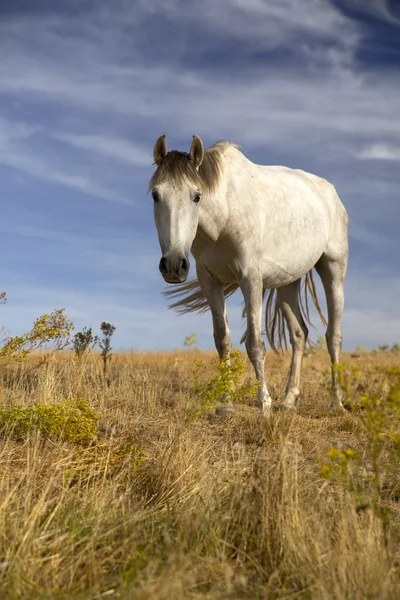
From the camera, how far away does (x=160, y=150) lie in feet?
20.0

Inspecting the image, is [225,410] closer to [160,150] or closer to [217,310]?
[217,310]

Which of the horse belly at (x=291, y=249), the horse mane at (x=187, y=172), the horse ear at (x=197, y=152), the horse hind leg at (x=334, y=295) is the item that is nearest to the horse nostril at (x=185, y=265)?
the horse mane at (x=187, y=172)

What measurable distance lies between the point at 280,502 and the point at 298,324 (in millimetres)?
5956

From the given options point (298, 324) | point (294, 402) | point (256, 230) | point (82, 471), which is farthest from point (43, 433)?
point (298, 324)

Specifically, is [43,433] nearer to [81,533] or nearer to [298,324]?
[81,533]

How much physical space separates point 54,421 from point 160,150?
9.67 feet

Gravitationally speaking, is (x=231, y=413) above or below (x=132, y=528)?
above

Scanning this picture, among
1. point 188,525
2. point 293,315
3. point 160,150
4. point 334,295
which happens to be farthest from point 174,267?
point 334,295

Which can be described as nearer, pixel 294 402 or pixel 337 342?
pixel 294 402

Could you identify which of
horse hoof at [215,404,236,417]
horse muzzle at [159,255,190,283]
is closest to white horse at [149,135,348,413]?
horse muzzle at [159,255,190,283]

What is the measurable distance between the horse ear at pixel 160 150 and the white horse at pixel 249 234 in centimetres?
1

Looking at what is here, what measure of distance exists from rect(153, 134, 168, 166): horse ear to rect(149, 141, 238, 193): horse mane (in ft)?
0.20

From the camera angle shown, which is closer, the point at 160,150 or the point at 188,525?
the point at 188,525

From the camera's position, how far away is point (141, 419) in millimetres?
5844
